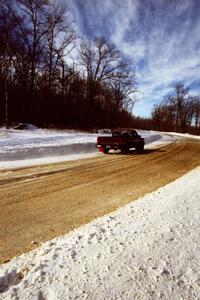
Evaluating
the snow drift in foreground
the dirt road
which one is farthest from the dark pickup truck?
the snow drift in foreground

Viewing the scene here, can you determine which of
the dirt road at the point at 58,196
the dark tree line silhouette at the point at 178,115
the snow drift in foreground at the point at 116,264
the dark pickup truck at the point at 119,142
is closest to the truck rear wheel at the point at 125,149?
the dark pickup truck at the point at 119,142

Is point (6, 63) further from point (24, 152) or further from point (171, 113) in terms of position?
point (171, 113)

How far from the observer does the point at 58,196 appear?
20.7 ft

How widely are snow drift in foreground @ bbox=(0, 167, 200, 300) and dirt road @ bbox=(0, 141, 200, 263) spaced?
64 cm

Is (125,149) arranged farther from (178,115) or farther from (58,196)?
(178,115)

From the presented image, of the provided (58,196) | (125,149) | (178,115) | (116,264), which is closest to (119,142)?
(125,149)

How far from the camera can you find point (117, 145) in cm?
1659

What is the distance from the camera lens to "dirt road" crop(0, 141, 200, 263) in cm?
423

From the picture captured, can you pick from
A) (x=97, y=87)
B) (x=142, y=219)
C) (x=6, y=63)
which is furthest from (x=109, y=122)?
(x=142, y=219)

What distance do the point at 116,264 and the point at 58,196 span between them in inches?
143

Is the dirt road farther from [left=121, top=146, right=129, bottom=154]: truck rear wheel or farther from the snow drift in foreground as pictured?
[left=121, top=146, right=129, bottom=154]: truck rear wheel

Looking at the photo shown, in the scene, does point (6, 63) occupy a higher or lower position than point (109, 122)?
higher

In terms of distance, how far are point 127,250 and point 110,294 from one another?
0.88 meters

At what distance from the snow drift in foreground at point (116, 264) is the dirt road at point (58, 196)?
2.10 feet
